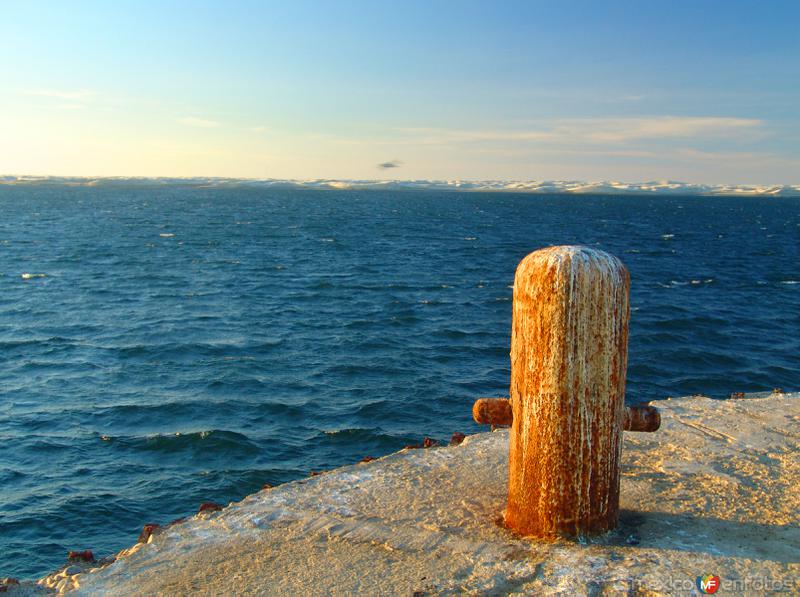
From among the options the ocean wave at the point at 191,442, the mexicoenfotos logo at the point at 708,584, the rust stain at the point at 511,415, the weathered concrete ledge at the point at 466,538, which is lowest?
the ocean wave at the point at 191,442

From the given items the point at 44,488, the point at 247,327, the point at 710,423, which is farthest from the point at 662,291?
the point at 44,488

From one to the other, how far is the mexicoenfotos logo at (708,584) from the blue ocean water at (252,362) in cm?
645

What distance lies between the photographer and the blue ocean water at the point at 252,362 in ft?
31.6

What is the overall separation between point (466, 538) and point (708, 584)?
4.73 feet

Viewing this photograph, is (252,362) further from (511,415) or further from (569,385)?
(569,385)

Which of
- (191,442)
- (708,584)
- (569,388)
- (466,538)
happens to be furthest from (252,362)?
(708,584)

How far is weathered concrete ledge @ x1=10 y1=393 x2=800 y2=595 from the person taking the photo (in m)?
3.98

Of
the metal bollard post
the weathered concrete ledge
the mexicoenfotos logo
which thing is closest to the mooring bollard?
Answer: the metal bollard post

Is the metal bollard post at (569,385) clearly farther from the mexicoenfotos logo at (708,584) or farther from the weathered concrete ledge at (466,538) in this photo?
the mexicoenfotos logo at (708,584)

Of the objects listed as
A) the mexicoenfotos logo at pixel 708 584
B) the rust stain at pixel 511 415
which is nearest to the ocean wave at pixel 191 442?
the rust stain at pixel 511 415

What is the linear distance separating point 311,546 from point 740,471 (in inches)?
136

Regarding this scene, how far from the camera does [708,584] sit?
380 cm

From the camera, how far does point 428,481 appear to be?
550cm

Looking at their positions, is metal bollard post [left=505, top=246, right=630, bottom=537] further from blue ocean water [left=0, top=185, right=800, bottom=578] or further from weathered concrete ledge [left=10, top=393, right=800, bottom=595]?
blue ocean water [left=0, top=185, right=800, bottom=578]
